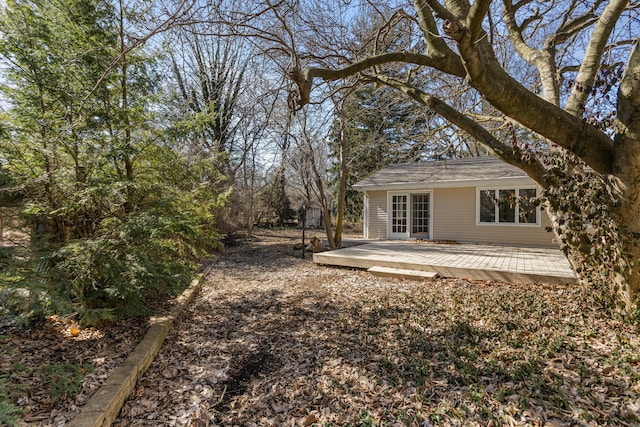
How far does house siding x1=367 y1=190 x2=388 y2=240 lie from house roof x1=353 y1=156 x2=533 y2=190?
530 millimetres

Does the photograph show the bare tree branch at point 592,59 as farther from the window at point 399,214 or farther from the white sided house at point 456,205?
the window at point 399,214

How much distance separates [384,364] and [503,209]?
906 cm

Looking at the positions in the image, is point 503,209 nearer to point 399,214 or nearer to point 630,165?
point 399,214

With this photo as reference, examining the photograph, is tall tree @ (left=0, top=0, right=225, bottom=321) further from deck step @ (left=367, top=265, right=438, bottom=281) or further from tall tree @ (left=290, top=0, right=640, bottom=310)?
deck step @ (left=367, top=265, right=438, bottom=281)

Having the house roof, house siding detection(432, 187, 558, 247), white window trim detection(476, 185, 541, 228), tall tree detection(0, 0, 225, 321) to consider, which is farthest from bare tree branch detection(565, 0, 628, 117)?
house siding detection(432, 187, 558, 247)

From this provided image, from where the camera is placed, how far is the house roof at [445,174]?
9.99 meters

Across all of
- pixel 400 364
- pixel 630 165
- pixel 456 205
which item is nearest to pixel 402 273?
pixel 400 364

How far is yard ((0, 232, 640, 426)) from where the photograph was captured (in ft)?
7.44

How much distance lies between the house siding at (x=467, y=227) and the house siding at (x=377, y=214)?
1954 millimetres

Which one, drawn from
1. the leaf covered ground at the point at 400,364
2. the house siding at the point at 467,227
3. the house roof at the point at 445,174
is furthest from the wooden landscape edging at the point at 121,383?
the house siding at the point at 467,227

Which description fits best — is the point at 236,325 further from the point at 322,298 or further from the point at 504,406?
the point at 504,406

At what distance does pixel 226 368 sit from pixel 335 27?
210 inches

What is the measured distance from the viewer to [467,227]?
10.5m

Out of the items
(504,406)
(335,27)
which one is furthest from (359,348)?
→ (335,27)
